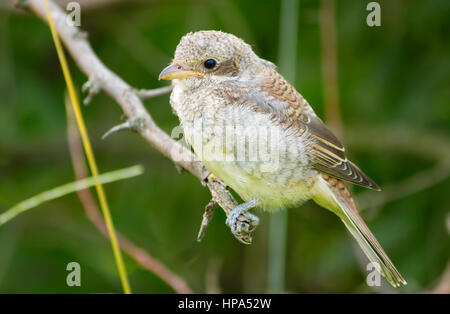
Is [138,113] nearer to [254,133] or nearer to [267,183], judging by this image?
[254,133]

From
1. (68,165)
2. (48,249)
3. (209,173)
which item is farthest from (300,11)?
(48,249)

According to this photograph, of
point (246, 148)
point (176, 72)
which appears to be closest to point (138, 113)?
point (176, 72)

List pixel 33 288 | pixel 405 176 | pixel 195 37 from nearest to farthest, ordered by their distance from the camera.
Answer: pixel 195 37
pixel 33 288
pixel 405 176

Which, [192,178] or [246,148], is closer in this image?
[246,148]

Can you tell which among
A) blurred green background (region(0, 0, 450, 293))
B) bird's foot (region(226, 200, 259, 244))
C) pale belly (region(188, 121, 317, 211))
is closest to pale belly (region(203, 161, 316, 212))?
pale belly (region(188, 121, 317, 211))

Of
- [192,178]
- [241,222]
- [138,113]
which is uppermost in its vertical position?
[192,178]

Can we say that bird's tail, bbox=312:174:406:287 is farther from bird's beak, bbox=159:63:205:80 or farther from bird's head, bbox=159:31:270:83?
bird's beak, bbox=159:63:205:80

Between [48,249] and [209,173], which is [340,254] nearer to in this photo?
[209,173]

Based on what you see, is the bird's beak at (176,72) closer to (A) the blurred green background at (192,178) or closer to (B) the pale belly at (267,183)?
(B) the pale belly at (267,183)
